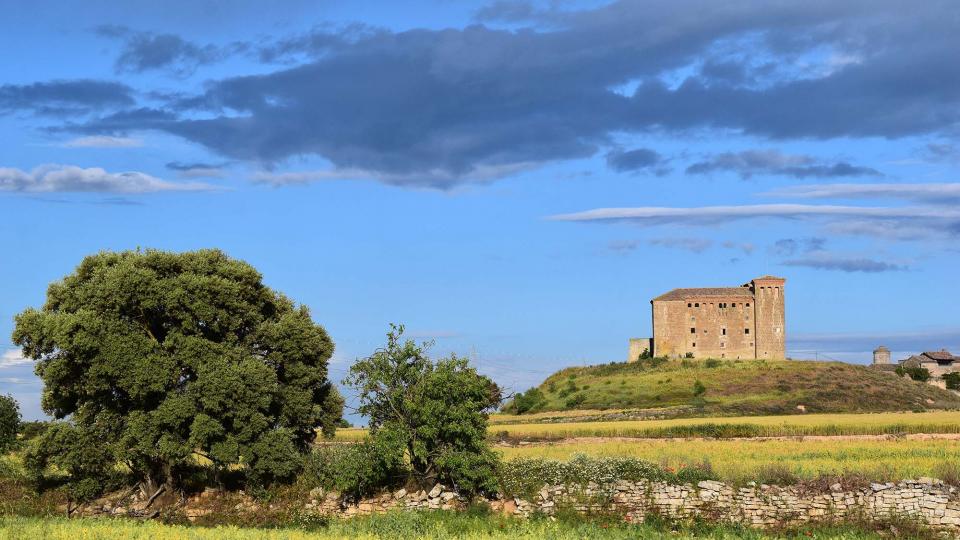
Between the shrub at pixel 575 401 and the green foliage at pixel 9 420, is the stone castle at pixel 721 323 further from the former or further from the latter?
the green foliage at pixel 9 420

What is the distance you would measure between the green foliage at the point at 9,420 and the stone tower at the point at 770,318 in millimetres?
110396

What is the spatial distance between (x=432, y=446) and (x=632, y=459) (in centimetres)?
709

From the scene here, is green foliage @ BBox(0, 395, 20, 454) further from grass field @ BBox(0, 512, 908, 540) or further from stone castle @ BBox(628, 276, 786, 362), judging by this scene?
stone castle @ BBox(628, 276, 786, 362)

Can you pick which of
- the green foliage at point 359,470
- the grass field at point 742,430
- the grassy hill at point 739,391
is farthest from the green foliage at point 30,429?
the grassy hill at point 739,391

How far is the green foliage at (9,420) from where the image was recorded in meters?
53.4

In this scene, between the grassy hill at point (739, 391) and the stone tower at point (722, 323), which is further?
the stone tower at point (722, 323)

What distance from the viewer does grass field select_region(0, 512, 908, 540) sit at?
81.4 feet

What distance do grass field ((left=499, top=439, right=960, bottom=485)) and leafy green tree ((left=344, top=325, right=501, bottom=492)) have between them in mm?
6302

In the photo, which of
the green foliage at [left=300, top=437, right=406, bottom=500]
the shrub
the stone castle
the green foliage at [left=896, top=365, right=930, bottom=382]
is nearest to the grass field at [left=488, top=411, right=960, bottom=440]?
the green foliage at [left=300, top=437, right=406, bottom=500]

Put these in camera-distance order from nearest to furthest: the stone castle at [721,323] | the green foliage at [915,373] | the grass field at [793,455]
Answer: the grass field at [793,455] → the green foliage at [915,373] → the stone castle at [721,323]

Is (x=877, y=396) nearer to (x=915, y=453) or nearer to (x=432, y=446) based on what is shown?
(x=915, y=453)

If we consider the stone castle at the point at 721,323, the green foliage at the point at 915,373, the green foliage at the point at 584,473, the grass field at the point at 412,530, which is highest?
the stone castle at the point at 721,323

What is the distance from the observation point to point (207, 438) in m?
36.9

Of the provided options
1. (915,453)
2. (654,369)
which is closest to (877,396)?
(654,369)
